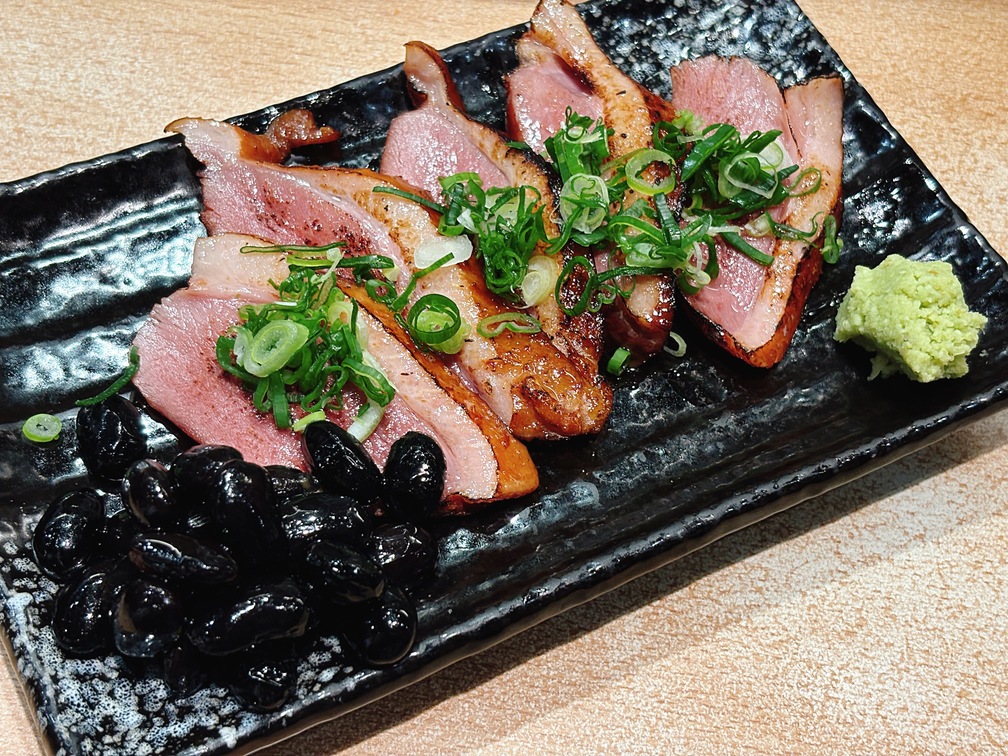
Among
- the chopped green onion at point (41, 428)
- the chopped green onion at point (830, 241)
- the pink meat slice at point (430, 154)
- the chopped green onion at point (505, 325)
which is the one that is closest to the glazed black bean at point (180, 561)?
the chopped green onion at point (41, 428)

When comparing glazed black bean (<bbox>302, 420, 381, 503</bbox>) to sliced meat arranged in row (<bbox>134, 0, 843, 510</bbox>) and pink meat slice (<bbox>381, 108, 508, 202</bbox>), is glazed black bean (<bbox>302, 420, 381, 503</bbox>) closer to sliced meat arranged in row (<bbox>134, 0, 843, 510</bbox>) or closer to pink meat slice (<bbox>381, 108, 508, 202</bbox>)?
sliced meat arranged in row (<bbox>134, 0, 843, 510</bbox>)

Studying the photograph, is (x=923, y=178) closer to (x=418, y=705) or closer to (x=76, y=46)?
(x=418, y=705)

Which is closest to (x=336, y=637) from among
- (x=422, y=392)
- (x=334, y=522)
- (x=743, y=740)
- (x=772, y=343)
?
(x=334, y=522)

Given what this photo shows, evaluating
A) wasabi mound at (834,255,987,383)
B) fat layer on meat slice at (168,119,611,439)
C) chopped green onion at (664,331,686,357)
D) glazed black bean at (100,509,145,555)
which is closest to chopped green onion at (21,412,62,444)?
glazed black bean at (100,509,145,555)

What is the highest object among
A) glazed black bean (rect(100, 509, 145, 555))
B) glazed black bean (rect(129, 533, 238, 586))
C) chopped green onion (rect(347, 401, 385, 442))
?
glazed black bean (rect(100, 509, 145, 555))

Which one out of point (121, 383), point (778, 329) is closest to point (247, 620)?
point (121, 383)

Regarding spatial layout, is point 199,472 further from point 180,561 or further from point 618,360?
point 618,360
